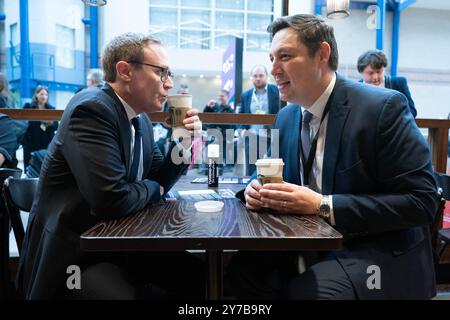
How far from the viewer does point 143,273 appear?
4.82 feet

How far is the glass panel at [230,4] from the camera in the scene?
10488mm

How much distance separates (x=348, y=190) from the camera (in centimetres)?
134

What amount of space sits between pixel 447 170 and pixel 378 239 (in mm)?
2074

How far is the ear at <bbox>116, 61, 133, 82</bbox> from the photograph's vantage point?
1557mm

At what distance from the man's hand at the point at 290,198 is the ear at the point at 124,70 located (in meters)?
0.77

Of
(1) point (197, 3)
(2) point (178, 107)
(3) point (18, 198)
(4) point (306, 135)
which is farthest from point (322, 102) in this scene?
(1) point (197, 3)

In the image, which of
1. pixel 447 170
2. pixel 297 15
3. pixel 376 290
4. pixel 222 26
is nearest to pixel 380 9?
pixel 222 26

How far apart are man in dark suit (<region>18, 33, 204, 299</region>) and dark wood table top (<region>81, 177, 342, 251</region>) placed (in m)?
0.16

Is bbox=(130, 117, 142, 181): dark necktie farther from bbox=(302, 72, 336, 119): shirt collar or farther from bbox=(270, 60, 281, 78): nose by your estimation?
bbox=(302, 72, 336, 119): shirt collar

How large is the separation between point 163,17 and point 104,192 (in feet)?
34.1

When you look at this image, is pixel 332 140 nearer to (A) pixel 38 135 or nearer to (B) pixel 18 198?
(B) pixel 18 198

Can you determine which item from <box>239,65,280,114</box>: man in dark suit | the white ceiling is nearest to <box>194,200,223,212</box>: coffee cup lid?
<box>239,65,280,114</box>: man in dark suit
